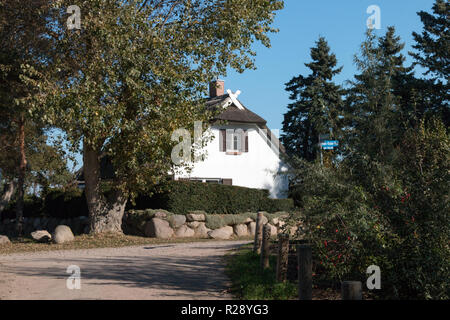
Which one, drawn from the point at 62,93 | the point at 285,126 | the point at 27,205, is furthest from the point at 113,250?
the point at 285,126

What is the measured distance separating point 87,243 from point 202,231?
18.4ft

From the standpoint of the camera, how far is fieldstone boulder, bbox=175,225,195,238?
2139cm

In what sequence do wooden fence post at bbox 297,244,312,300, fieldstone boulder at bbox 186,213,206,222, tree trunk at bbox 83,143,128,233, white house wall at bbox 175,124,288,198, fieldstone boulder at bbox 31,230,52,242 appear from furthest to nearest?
1. white house wall at bbox 175,124,288,198
2. fieldstone boulder at bbox 186,213,206,222
3. tree trunk at bbox 83,143,128,233
4. fieldstone boulder at bbox 31,230,52,242
5. wooden fence post at bbox 297,244,312,300

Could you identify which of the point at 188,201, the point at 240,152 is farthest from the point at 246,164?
the point at 188,201

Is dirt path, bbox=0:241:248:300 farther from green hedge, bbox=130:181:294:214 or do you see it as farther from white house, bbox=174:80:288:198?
white house, bbox=174:80:288:198

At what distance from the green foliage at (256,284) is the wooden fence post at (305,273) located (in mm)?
1071

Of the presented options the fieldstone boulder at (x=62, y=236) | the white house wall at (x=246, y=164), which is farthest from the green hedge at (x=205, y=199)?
the white house wall at (x=246, y=164)

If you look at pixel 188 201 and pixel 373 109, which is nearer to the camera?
pixel 373 109

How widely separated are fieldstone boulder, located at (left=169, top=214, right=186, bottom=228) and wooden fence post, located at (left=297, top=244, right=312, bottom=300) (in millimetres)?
15405

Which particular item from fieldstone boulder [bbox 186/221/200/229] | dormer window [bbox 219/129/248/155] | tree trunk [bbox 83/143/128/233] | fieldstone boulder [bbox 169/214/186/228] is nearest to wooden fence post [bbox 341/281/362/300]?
tree trunk [bbox 83/143/128/233]

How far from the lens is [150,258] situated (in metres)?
13.2

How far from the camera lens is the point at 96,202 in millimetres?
19938

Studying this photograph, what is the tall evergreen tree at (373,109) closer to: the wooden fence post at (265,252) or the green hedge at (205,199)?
the wooden fence post at (265,252)

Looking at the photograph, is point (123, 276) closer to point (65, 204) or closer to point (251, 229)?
point (251, 229)
